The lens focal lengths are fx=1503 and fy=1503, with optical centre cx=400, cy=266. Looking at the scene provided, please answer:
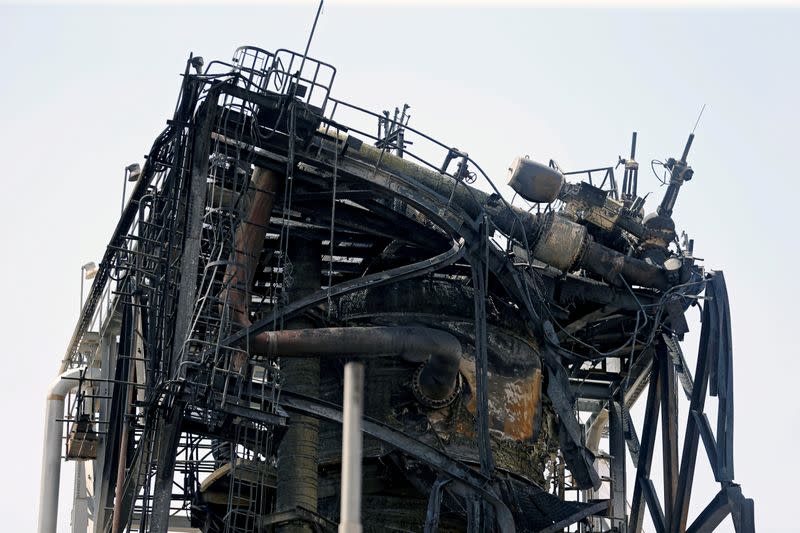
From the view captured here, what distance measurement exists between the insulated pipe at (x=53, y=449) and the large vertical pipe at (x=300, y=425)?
3962 mm

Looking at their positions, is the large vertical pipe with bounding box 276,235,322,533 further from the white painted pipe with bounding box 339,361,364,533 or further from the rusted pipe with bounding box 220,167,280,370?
the white painted pipe with bounding box 339,361,364,533

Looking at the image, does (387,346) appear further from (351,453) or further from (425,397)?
(351,453)

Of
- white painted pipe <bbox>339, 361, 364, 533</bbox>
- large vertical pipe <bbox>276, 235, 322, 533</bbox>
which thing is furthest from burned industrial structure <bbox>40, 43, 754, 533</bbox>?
white painted pipe <bbox>339, 361, 364, 533</bbox>

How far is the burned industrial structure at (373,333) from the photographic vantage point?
22.9 meters

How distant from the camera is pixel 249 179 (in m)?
23.8

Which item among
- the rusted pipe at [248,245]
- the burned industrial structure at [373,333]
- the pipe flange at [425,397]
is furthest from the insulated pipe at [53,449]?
the pipe flange at [425,397]

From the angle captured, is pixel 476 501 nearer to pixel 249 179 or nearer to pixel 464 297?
pixel 464 297

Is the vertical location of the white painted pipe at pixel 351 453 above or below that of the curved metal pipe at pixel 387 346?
below

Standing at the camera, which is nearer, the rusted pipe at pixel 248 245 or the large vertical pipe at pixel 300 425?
the rusted pipe at pixel 248 245

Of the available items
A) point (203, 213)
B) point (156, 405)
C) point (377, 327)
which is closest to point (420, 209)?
point (377, 327)

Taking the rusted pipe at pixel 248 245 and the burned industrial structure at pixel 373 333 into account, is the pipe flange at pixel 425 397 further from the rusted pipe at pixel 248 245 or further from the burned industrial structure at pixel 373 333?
the rusted pipe at pixel 248 245

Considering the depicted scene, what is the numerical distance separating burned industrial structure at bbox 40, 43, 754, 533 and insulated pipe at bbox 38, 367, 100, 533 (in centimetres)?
4

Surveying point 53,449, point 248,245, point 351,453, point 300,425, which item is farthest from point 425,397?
point 351,453

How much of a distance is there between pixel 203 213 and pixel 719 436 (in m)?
9.68
